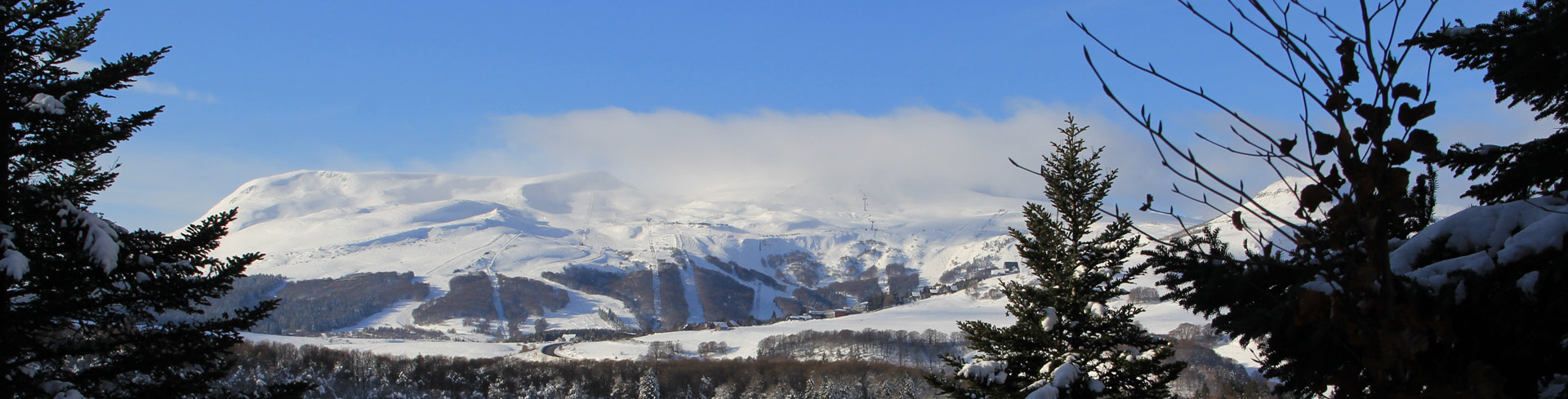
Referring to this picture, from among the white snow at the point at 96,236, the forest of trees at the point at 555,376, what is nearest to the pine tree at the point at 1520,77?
the white snow at the point at 96,236

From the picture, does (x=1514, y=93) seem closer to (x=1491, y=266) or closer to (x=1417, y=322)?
(x=1491, y=266)

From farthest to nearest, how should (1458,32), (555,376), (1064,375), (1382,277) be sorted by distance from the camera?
(555,376) → (1064,375) → (1458,32) → (1382,277)

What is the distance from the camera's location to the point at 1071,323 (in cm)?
1351

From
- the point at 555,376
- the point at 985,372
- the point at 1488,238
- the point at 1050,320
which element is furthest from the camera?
the point at 555,376

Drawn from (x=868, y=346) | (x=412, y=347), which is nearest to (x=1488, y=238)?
(x=868, y=346)

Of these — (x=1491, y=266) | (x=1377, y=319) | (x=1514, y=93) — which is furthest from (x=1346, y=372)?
(x=1514, y=93)

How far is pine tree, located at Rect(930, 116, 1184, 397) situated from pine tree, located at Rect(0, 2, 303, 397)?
32.1 ft

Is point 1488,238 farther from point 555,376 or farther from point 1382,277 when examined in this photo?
point 555,376

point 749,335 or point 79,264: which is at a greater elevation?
point 79,264

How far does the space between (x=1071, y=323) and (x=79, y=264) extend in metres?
12.7

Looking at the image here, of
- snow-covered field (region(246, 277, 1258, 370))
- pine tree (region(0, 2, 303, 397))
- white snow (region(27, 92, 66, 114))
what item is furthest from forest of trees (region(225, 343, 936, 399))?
white snow (region(27, 92, 66, 114))

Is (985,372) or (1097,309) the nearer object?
(985,372)

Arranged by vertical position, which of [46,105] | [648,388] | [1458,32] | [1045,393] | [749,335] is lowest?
[648,388]

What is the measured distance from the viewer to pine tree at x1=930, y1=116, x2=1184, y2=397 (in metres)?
12.9
